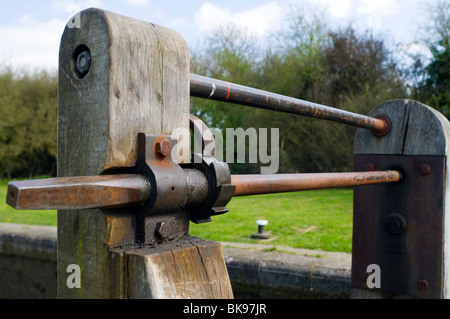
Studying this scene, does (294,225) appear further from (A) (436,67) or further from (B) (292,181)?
(A) (436,67)

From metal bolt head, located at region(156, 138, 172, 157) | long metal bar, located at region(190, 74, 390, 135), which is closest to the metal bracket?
metal bolt head, located at region(156, 138, 172, 157)

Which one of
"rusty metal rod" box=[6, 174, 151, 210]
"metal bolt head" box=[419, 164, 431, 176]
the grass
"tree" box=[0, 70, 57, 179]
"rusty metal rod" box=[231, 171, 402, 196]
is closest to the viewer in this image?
"rusty metal rod" box=[6, 174, 151, 210]

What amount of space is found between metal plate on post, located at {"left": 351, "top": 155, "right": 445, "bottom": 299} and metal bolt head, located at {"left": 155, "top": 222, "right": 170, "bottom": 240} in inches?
64.9

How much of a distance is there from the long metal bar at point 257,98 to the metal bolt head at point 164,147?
27 centimetres

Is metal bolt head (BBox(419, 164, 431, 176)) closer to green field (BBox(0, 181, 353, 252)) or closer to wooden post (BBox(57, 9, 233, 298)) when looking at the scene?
wooden post (BBox(57, 9, 233, 298))

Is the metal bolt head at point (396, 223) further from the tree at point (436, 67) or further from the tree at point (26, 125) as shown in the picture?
the tree at point (26, 125)

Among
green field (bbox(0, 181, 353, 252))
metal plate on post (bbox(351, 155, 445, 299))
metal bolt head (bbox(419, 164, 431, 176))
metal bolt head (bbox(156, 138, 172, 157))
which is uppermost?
metal bolt head (bbox(156, 138, 172, 157))

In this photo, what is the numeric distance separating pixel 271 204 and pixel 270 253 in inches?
243

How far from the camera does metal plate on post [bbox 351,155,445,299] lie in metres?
2.16

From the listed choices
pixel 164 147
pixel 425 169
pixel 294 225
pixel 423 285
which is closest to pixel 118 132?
pixel 164 147

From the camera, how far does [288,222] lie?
691 cm

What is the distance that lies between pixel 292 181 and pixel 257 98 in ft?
0.90

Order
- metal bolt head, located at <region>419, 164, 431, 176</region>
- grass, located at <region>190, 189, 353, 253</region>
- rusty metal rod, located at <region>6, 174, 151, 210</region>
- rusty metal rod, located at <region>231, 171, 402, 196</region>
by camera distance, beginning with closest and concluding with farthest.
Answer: rusty metal rod, located at <region>6, 174, 151, 210</region> < rusty metal rod, located at <region>231, 171, 402, 196</region> < metal bolt head, located at <region>419, 164, 431, 176</region> < grass, located at <region>190, 189, 353, 253</region>
